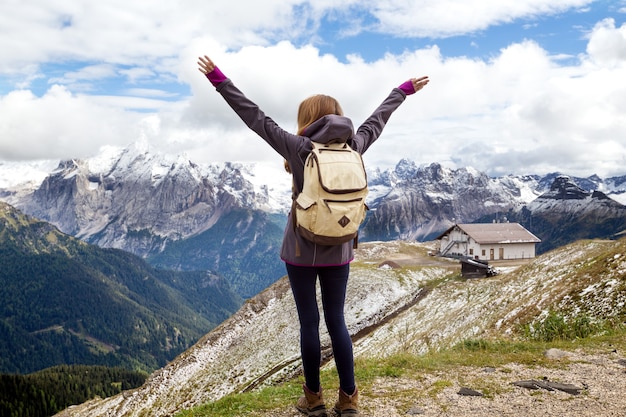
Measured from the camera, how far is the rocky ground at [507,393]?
9312 millimetres

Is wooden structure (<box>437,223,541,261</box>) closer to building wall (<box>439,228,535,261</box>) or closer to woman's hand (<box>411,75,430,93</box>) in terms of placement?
building wall (<box>439,228,535,261</box>)

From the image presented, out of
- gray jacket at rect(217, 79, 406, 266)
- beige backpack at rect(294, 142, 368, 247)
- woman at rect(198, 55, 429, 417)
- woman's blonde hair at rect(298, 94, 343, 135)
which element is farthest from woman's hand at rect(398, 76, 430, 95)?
beige backpack at rect(294, 142, 368, 247)

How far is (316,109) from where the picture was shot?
8.81 meters

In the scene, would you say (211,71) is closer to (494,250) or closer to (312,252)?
(312,252)

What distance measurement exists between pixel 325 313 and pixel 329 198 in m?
2.46

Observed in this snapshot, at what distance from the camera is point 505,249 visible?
106375mm

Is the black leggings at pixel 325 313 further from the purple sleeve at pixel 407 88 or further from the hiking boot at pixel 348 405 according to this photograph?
the purple sleeve at pixel 407 88

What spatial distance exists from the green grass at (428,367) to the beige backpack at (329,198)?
4.76 m

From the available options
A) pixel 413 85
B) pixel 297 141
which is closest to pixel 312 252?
pixel 297 141

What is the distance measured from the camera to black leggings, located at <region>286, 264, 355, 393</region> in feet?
28.6

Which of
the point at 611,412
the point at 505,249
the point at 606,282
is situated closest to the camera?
the point at 611,412

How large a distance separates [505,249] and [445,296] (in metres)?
66.6

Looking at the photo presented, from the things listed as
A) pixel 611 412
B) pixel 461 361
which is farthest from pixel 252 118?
pixel 461 361

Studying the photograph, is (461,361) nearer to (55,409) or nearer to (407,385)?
(407,385)
